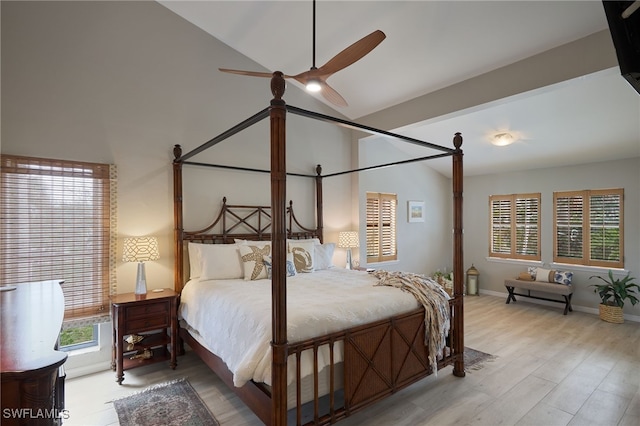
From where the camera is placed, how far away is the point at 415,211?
6.34m

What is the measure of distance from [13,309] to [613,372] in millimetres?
4804

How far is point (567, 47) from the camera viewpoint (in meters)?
3.03

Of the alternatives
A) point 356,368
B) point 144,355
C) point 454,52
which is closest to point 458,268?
point 356,368

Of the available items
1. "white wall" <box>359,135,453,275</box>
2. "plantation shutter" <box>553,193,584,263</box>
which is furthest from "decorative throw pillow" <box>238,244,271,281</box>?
"plantation shutter" <box>553,193,584,263</box>

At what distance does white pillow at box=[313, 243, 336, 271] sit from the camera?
4.24m

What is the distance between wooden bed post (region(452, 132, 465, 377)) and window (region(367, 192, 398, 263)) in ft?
8.07

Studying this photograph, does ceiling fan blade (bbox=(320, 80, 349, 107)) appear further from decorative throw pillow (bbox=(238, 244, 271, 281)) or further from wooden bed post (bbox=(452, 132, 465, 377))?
decorative throw pillow (bbox=(238, 244, 271, 281))

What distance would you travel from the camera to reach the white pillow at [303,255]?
3.90 meters

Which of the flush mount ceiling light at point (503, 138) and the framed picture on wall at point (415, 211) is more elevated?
the flush mount ceiling light at point (503, 138)

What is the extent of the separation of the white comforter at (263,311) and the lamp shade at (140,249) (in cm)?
51

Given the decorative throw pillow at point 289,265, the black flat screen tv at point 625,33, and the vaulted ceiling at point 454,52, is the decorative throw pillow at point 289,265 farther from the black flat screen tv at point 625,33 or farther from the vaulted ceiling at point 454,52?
the black flat screen tv at point 625,33

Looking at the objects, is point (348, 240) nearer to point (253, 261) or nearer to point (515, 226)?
point (253, 261)

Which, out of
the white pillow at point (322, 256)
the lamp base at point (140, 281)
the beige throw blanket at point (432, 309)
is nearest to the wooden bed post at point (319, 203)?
the white pillow at point (322, 256)

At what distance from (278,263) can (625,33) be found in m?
1.72
